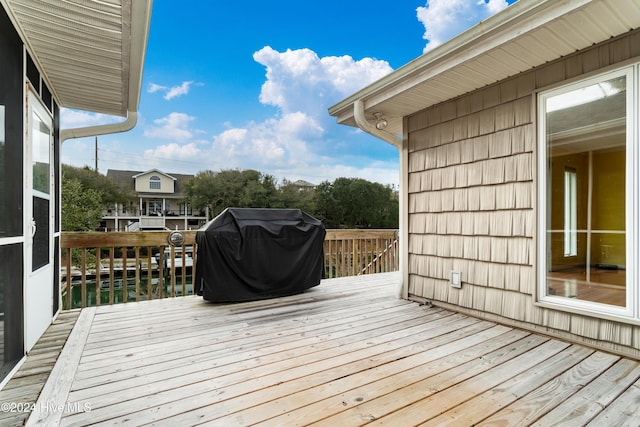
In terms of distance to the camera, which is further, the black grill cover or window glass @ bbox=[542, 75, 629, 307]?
the black grill cover

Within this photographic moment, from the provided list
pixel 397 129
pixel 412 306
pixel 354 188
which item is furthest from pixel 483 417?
pixel 354 188

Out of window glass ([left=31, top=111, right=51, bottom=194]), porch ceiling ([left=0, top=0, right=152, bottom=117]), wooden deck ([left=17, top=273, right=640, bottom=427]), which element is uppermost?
porch ceiling ([left=0, top=0, right=152, bottom=117])

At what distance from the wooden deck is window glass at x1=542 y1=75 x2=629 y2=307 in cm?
57

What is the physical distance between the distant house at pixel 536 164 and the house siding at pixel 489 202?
0.03ft

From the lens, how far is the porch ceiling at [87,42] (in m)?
1.83

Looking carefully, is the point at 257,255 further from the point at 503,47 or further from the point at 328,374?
the point at 503,47

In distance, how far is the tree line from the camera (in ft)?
50.3

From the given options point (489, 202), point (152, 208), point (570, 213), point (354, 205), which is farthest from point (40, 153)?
point (354, 205)

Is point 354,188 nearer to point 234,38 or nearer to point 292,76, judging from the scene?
point 292,76

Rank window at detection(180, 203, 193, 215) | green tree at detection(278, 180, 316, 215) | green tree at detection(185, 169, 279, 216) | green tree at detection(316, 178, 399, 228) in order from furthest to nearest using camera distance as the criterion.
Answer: green tree at detection(316, 178, 399, 228) → window at detection(180, 203, 193, 215) → green tree at detection(278, 180, 316, 215) → green tree at detection(185, 169, 279, 216)

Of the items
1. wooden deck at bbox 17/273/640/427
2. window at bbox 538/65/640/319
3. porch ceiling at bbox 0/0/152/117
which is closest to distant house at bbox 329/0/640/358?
window at bbox 538/65/640/319

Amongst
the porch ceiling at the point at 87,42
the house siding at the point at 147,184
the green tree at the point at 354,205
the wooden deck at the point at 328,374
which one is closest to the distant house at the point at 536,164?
the wooden deck at the point at 328,374

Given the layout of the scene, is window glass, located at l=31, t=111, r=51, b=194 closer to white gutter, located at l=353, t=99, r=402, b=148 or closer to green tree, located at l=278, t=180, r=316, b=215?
white gutter, located at l=353, t=99, r=402, b=148

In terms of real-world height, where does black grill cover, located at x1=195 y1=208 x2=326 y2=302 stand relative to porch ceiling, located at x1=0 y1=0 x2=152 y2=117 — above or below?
below
